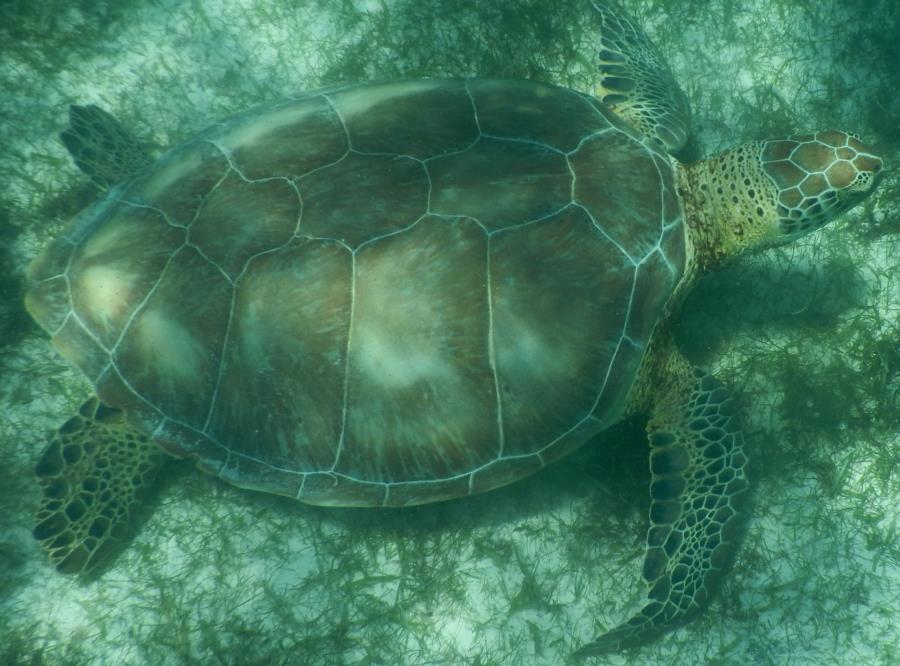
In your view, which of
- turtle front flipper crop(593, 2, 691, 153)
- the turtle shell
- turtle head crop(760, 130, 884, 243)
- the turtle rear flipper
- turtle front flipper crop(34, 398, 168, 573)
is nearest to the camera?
the turtle shell

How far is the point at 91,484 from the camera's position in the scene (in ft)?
8.88

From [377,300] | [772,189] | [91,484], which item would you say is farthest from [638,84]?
[91,484]

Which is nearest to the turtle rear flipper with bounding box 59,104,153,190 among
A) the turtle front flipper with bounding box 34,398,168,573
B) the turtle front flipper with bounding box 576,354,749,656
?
the turtle front flipper with bounding box 34,398,168,573

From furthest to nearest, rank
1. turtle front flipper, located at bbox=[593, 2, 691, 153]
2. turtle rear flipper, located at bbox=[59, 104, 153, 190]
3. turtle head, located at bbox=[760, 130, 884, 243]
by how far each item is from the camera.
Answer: turtle front flipper, located at bbox=[593, 2, 691, 153] < turtle rear flipper, located at bbox=[59, 104, 153, 190] < turtle head, located at bbox=[760, 130, 884, 243]

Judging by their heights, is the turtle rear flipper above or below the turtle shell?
above

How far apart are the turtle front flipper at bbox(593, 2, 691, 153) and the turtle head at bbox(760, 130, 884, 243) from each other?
1.89ft

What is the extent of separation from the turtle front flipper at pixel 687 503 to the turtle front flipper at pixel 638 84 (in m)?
1.37

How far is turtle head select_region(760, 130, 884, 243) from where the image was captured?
2.55 m

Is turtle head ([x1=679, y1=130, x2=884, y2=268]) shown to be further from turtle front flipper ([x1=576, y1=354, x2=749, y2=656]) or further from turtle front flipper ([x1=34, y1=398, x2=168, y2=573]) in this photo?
turtle front flipper ([x1=34, y1=398, x2=168, y2=573])

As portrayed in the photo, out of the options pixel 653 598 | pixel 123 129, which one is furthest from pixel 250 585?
pixel 123 129

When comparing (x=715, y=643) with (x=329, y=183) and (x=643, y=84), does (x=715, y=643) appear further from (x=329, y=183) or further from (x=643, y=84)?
(x=643, y=84)

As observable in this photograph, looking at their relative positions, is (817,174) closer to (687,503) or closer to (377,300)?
(687,503)

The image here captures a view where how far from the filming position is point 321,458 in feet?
7.66

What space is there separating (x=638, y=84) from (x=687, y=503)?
7.84 feet
